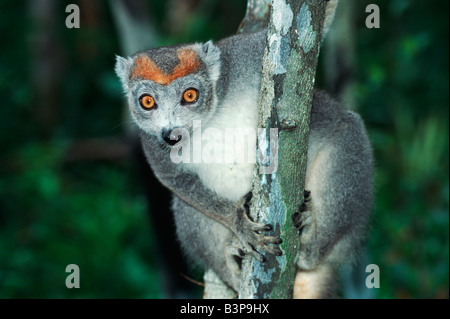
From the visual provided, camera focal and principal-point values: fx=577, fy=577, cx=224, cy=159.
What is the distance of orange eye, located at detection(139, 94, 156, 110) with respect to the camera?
4.14 metres

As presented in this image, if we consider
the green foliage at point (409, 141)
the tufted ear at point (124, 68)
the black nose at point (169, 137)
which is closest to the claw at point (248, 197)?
the black nose at point (169, 137)

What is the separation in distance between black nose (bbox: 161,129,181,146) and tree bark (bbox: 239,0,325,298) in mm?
765

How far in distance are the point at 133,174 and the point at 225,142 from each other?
5571 mm

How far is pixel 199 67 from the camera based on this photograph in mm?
4219

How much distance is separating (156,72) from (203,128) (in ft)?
1.74

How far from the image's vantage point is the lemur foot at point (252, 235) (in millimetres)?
3637

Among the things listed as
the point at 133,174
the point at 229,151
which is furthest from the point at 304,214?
the point at 133,174

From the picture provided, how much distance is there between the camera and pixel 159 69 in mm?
4145

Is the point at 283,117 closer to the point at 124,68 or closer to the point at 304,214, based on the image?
the point at 304,214

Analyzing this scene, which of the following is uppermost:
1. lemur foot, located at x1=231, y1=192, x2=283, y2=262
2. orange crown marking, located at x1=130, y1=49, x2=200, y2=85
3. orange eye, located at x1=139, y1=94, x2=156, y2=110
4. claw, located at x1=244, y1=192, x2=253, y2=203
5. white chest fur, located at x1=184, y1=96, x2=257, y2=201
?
orange crown marking, located at x1=130, y1=49, x2=200, y2=85

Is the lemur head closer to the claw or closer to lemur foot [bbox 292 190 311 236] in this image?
the claw

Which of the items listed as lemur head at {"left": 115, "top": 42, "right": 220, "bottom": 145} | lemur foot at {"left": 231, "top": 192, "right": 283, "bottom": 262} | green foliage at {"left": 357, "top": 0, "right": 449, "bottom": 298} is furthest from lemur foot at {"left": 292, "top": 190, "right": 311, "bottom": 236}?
green foliage at {"left": 357, "top": 0, "right": 449, "bottom": 298}

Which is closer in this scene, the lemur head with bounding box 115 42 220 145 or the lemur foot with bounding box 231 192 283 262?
the lemur foot with bounding box 231 192 283 262

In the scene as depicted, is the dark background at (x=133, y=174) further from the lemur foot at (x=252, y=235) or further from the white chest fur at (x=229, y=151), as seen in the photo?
the lemur foot at (x=252, y=235)
